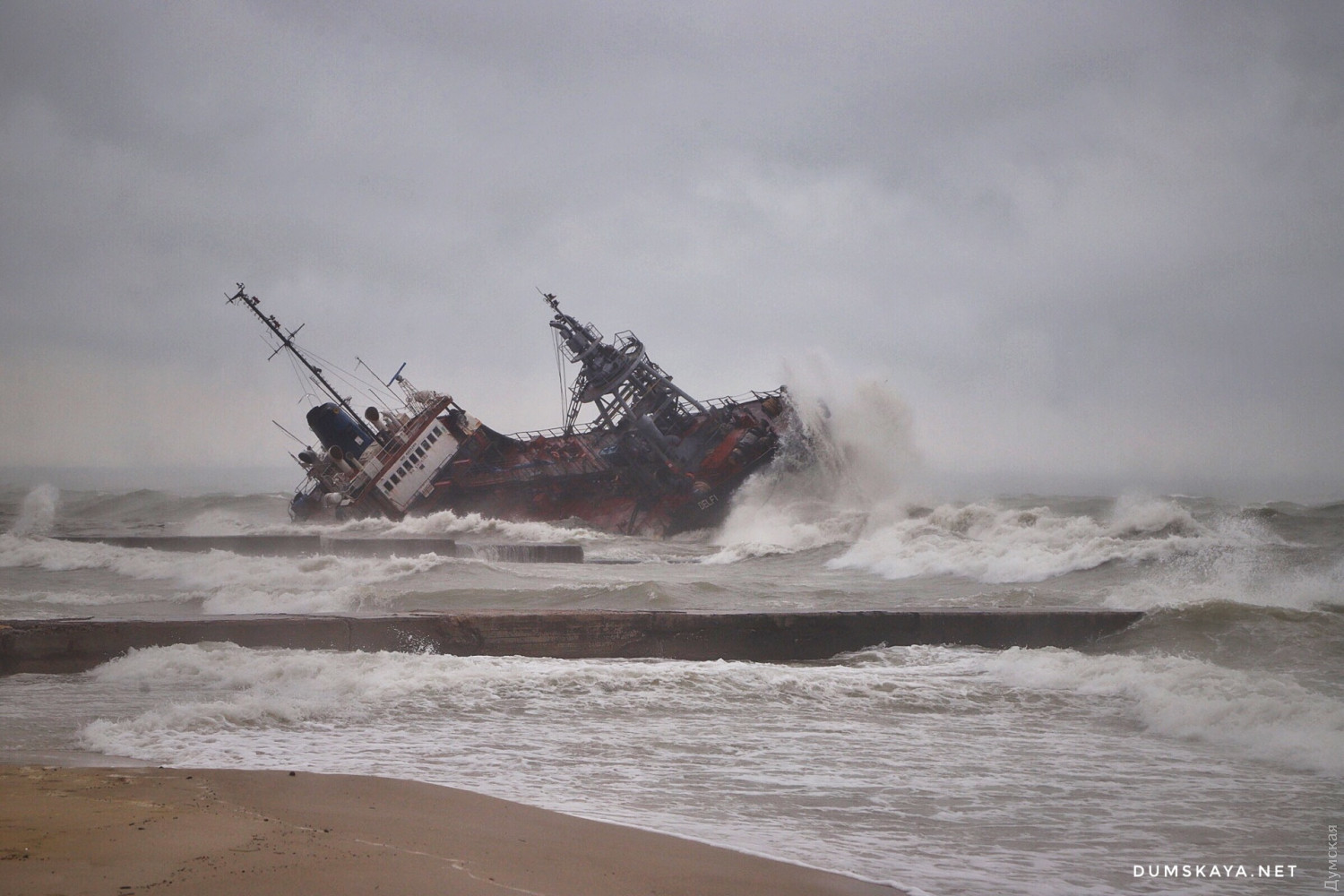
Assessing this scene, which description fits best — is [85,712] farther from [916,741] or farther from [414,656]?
[916,741]

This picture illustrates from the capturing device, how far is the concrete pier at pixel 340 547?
20.9m

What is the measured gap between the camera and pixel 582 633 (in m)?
9.07

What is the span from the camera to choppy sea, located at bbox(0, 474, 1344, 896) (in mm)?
4402

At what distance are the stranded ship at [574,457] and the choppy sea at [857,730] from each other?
55.9 feet

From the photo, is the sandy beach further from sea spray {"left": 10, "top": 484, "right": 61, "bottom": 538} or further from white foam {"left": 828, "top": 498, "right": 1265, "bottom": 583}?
sea spray {"left": 10, "top": 484, "right": 61, "bottom": 538}

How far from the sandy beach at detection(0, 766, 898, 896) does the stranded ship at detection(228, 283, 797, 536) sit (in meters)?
25.9

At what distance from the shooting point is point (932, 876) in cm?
394

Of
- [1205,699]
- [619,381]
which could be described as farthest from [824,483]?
[1205,699]

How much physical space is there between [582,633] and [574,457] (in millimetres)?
24288

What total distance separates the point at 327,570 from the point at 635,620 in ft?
25.8

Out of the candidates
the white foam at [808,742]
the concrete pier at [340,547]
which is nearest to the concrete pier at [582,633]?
the white foam at [808,742]

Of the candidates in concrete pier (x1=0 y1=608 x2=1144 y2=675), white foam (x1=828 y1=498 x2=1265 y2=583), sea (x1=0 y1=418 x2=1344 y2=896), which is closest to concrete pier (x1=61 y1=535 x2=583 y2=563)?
white foam (x1=828 y1=498 x2=1265 y2=583)

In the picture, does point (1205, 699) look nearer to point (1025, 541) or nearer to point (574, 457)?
point (1025, 541)

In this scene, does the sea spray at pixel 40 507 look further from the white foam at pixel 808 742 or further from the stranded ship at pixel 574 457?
the white foam at pixel 808 742
